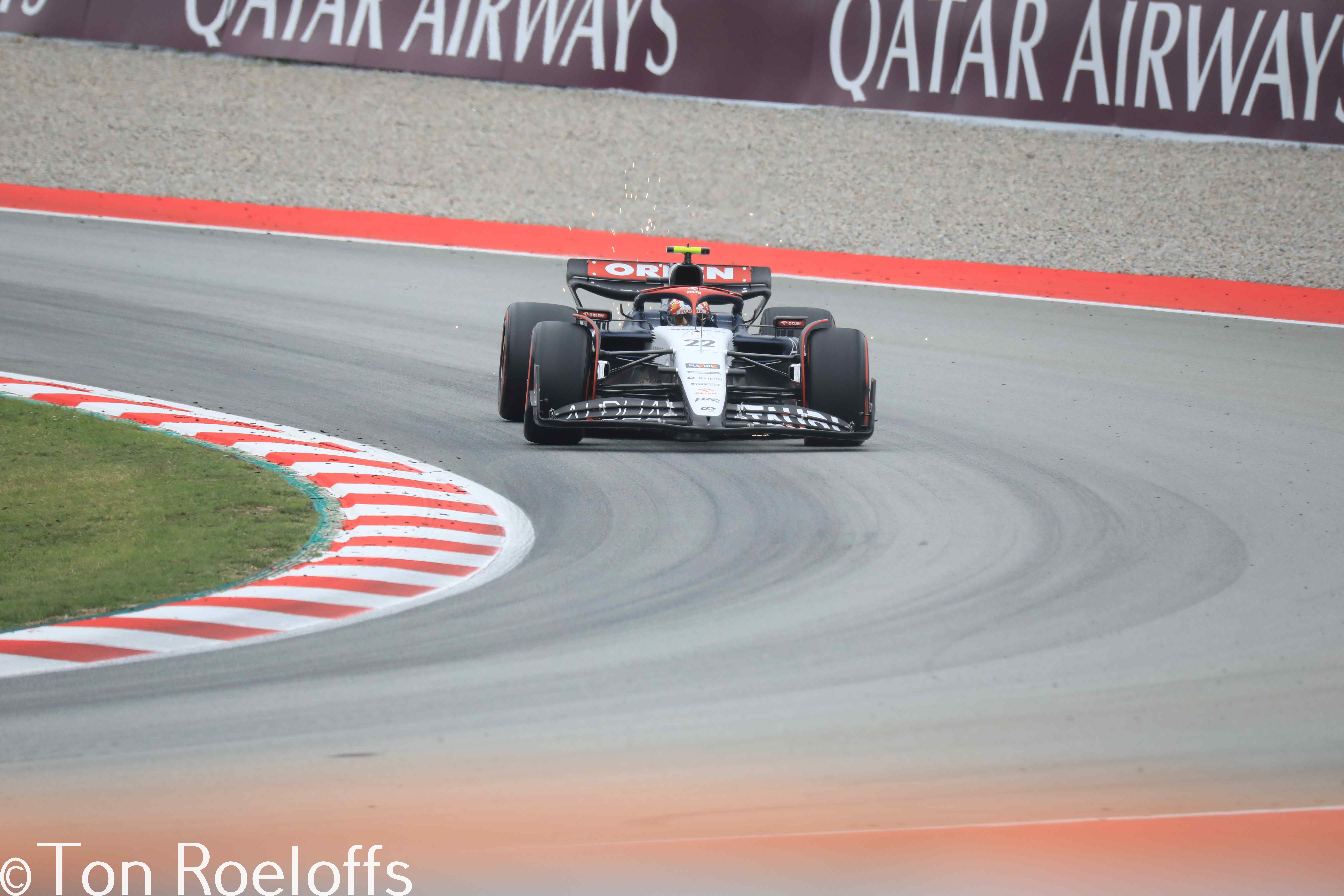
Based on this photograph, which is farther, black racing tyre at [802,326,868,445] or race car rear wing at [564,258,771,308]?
race car rear wing at [564,258,771,308]

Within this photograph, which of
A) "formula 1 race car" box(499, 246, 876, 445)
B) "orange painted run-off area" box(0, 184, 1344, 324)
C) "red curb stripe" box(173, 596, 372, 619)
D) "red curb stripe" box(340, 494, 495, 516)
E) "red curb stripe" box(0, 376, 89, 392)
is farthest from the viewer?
"orange painted run-off area" box(0, 184, 1344, 324)

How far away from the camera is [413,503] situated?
27.3 feet

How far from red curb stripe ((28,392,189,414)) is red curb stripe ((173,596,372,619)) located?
421 centimetres

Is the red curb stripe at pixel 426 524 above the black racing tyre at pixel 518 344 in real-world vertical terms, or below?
below

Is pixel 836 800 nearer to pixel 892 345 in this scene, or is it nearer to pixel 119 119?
pixel 892 345

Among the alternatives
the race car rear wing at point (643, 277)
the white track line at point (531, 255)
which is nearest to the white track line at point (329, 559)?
the race car rear wing at point (643, 277)

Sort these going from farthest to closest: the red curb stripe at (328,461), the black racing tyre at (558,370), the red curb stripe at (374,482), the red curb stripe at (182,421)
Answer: the red curb stripe at (182,421)
the black racing tyre at (558,370)
the red curb stripe at (328,461)
the red curb stripe at (374,482)

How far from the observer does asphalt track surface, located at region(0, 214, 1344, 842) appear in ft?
15.6

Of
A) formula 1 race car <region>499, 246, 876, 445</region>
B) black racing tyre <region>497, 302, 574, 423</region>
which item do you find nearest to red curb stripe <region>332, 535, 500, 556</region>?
formula 1 race car <region>499, 246, 876, 445</region>

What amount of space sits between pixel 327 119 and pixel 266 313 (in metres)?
9.19

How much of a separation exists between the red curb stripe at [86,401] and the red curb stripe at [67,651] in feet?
15.3

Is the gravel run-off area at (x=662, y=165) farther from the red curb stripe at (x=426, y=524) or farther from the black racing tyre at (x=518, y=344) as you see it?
the red curb stripe at (x=426, y=524)

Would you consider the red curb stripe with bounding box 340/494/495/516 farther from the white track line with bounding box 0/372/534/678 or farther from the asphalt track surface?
the asphalt track surface

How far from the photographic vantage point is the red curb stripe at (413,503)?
8234 mm
